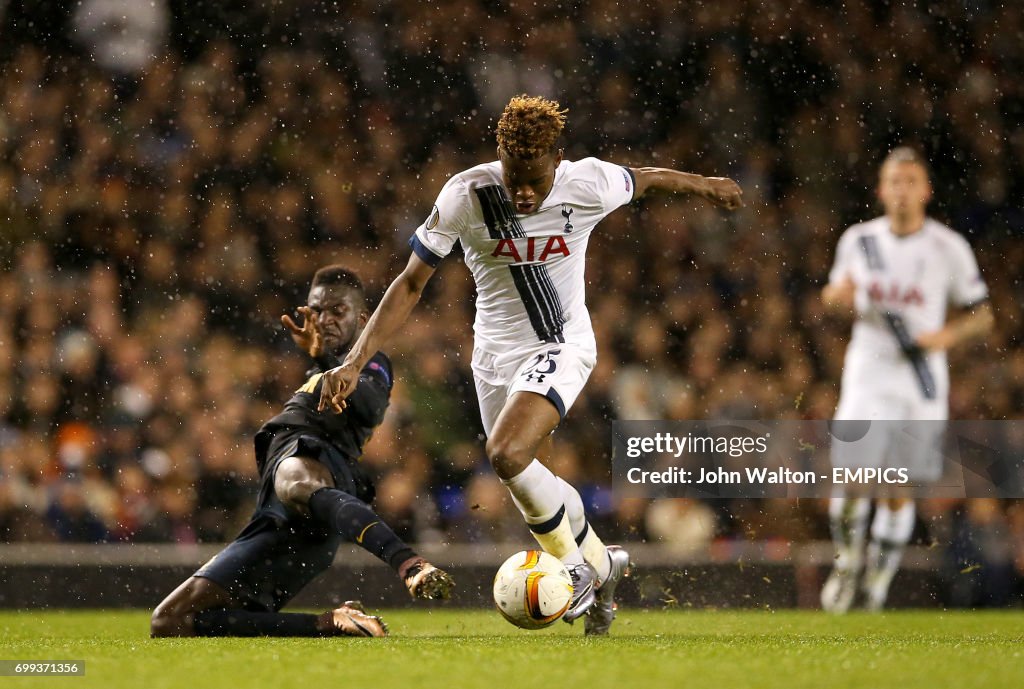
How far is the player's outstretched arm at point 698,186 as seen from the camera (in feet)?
17.5

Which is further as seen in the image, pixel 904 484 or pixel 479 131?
pixel 479 131

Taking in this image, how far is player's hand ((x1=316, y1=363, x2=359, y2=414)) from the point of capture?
4.89 meters

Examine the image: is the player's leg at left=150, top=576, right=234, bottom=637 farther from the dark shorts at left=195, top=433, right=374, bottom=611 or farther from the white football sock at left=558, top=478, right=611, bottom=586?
the white football sock at left=558, top=478, right=611, bottom=586

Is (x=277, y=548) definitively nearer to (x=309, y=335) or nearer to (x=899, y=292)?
(x=309, y=335)

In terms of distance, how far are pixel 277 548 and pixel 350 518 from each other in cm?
56

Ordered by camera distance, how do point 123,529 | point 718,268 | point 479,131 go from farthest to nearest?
point 479,131
point 718,268
point 123,529

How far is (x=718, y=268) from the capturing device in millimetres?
11117

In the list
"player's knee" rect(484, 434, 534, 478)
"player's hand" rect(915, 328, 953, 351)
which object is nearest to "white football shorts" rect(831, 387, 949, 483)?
"player's hand" rect(915, 328, 953, 351)

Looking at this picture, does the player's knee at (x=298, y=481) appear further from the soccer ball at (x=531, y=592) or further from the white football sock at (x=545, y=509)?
the soccer ball at (x=531, y=592)

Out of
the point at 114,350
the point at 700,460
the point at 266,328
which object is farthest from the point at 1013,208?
A: the point at 114,350

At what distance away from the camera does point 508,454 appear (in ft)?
16.4

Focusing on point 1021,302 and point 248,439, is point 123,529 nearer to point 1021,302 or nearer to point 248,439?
point 248,439

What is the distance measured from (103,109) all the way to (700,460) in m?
5.98

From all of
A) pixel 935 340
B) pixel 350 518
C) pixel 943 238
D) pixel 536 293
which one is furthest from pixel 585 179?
pixel 943 238
